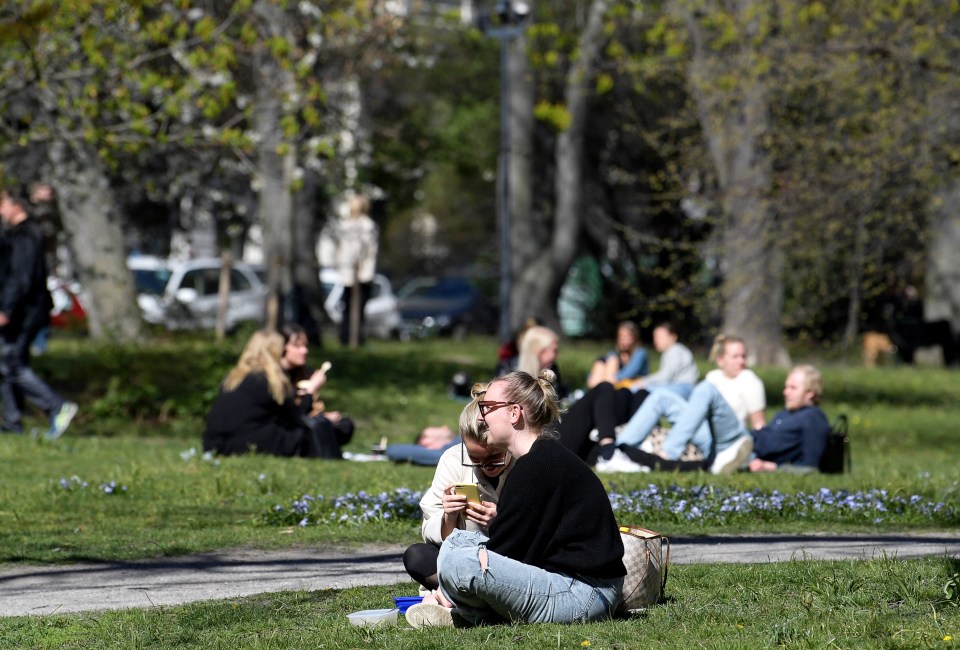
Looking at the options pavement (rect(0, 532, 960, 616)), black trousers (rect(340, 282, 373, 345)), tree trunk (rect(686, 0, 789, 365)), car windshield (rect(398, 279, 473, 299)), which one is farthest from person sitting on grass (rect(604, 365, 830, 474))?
car windshield (rect(398, 279, 473, 299))

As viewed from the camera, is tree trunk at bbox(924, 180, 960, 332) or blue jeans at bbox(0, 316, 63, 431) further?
tree trunk at bbox(924, 180, 960, 332)

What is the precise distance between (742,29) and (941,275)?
34.8 feet

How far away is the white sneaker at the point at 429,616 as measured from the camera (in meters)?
6.39

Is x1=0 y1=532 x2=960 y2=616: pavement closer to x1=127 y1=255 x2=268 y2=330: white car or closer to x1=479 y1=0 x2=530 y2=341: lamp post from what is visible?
x1=479 y1=0 x2=530 y2=341: lamp post

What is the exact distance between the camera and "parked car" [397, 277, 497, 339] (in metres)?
37.2

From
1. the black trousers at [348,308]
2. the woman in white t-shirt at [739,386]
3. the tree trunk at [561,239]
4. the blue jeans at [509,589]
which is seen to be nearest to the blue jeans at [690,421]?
the woman in white t-shirt at [739,386]

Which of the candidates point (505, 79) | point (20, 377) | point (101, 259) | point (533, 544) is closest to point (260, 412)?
point (20, 377)

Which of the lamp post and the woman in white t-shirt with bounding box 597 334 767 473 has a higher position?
the lamp post

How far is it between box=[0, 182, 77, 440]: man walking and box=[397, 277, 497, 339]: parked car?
70.7 feet

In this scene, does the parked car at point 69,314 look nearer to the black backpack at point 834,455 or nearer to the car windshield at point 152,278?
the car windshield at point 152,278

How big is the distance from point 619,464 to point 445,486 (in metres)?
5.56

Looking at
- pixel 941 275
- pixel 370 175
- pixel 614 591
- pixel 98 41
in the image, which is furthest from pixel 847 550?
pixel 370 175

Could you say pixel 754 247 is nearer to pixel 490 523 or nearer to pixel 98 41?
pixel 98 41

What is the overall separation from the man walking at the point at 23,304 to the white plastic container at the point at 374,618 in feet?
25.7
